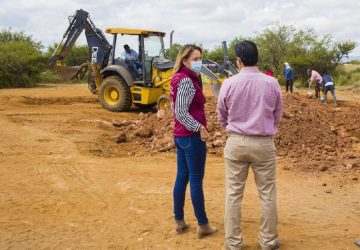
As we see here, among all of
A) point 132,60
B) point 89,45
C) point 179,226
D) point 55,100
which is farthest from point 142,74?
point 179,226

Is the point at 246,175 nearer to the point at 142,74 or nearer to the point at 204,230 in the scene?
the point at 204,230

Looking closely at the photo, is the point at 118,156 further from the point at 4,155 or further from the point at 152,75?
the point at 152,75

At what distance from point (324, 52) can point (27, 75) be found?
17.6 m

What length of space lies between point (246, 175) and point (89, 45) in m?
12.1

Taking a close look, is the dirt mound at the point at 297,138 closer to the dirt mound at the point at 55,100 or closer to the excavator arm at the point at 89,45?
the excavator arm at the point at 89,45

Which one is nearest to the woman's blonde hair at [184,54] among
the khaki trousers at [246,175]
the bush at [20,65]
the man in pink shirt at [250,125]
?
the man in pink shirt at [250,125]

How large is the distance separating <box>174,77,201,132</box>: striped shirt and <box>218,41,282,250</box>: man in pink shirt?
0.25m

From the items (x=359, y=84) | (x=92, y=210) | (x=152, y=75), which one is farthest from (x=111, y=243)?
(x=359, y=84)

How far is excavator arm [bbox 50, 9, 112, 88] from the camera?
14.6m

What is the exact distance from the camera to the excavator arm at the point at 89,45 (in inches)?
575

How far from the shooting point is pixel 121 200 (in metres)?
5.52

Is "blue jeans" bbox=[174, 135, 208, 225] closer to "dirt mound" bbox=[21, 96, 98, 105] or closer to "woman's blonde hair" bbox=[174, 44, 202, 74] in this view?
"woman's blonde hair" bbox=[174, 44, 202, 74]

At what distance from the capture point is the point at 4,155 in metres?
7.84

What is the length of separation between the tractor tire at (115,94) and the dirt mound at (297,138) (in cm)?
288
